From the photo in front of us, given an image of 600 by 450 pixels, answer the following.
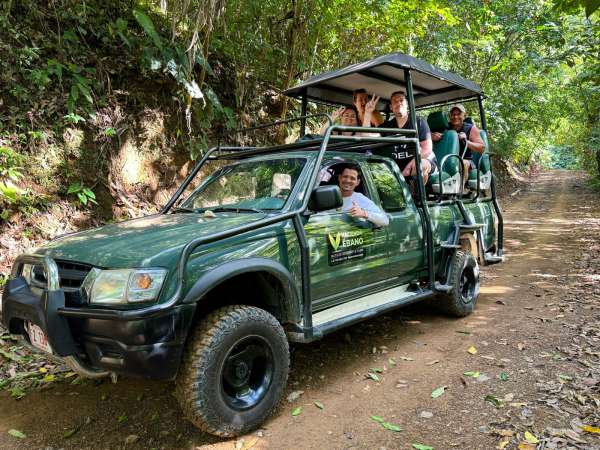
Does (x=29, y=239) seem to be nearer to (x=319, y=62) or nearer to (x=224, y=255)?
(x=224, y=255)

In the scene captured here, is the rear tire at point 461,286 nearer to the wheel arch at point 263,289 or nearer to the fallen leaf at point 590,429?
the fallen leaf at point 590,429

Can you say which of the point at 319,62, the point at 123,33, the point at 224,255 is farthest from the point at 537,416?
the point at 319,62

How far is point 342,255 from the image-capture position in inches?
148

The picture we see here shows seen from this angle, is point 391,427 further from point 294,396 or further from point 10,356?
point 10,356

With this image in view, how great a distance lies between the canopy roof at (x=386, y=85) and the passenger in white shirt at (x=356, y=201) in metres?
1.30

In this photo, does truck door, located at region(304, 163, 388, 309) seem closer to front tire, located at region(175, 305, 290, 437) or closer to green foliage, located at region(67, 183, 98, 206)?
front tire, located at region(175, 305, 290, 437)

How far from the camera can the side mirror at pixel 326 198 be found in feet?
11.2

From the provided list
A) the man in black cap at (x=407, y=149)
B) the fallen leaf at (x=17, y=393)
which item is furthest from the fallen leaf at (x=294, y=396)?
the man in black cap at (x=407, y=149)

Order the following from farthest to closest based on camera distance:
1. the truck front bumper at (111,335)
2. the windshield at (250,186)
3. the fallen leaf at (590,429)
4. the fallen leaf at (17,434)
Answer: the windshield at (250,186)
the fallen leaf at (17,434)
the fallen leaf at (590,429)
the truck front bumper at (111,335)

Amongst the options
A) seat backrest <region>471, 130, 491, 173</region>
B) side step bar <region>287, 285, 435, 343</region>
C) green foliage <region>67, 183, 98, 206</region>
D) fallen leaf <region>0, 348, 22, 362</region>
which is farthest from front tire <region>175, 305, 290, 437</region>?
seat backrest <region>471, 130, 491, 173</region>

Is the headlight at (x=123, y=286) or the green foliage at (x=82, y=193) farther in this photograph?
the green foliage at (x=82, y=193)

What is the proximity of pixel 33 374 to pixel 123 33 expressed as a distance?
593cm

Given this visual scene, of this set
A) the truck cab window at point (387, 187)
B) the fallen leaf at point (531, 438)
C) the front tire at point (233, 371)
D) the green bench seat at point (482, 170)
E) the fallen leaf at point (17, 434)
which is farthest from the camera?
the green bench seat at point (482, 170)

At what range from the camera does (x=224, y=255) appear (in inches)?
116
